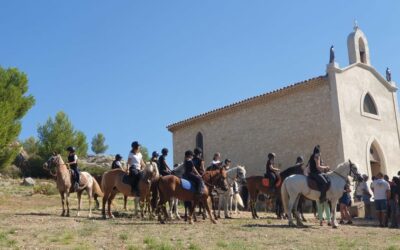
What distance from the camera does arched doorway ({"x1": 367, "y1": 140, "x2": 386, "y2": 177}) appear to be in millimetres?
23781

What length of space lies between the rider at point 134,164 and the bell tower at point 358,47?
1626 centimetres

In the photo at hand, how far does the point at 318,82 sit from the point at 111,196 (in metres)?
13.4

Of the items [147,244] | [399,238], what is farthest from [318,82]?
[147,244]

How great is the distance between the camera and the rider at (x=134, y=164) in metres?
12.7

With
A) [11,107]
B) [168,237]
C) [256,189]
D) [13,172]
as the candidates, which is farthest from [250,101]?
[13,172]

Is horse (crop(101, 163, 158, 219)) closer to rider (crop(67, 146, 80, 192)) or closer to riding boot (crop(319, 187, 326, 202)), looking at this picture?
rider (crop(67, 146, 80, 192))

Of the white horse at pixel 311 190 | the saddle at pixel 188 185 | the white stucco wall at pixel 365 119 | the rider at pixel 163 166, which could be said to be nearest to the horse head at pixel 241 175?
the white horse at pixel 311 190

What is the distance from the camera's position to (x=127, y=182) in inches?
502

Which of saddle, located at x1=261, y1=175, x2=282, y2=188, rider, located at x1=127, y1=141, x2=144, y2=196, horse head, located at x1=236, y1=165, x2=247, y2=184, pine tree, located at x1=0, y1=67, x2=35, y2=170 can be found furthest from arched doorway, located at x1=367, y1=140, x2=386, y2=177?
pine tree, located at x1=0, y1=67, x2=35, y2=170

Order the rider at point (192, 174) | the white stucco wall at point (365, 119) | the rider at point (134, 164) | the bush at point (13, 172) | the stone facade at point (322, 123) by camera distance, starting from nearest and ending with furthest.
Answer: the rider at point (192, 174) → the rider at point (134, 164) → the stone facade at point (322, 123) → the white stucco wall at point (365, 119) → the bush at point (13, 172)

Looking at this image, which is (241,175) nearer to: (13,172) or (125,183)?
(125,183)

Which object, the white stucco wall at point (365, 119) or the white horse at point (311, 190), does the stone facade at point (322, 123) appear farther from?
the white horse at point (311, 190)

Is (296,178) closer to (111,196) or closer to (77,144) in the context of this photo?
(111,196)

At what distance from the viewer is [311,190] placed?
12.5 metres
